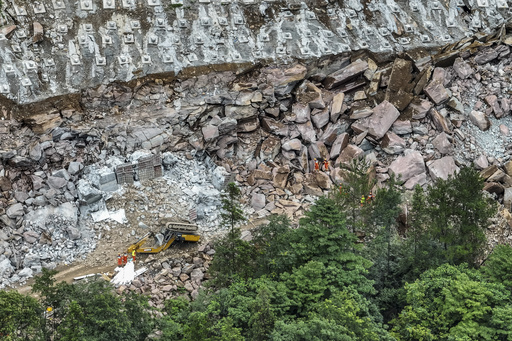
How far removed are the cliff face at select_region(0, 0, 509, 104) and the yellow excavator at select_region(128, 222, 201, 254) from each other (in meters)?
7.72

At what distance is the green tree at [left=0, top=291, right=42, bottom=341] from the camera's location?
16.9 metres

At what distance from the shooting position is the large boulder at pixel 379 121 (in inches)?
1133

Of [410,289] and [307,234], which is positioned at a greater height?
[307,234]

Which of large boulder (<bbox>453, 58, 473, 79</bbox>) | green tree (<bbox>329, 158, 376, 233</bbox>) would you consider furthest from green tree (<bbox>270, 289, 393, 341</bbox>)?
large boulder (<bbox>453, 58, 473, 79</bbox>)

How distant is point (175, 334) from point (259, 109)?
1363 centimetres

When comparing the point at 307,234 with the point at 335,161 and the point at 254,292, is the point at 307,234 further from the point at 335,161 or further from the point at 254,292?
the point at 335,161

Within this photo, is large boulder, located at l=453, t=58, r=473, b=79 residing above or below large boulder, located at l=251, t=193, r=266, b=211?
above

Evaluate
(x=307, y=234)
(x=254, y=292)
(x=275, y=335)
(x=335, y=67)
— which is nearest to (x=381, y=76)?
(x=335, y=67)

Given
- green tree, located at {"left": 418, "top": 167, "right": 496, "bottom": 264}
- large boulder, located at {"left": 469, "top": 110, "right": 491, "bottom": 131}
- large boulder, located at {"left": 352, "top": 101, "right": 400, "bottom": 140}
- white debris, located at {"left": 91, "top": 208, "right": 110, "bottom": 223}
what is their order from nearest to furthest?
green tree, located at {"left": 418, "top": 167, "right": 496, "bottom": 264} < white debris, located at {"left": 91, "top": 208, "right": 110, "bottom": 223} < large boulder, located at {"left": 352, "top": 101, "right": 400, "bottom": 140} < large boulder, located at {"left": 469, "top": 110, "right": 491, "bottom": 131}

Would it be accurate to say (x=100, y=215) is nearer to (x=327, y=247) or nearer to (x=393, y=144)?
(x=327, y=247)

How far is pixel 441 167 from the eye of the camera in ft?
90.3

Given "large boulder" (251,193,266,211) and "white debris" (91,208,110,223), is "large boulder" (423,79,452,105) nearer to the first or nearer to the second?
"large boulder" (251,193,266,211)

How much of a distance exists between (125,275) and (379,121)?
1356cm

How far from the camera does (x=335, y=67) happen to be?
30750 millimetres
